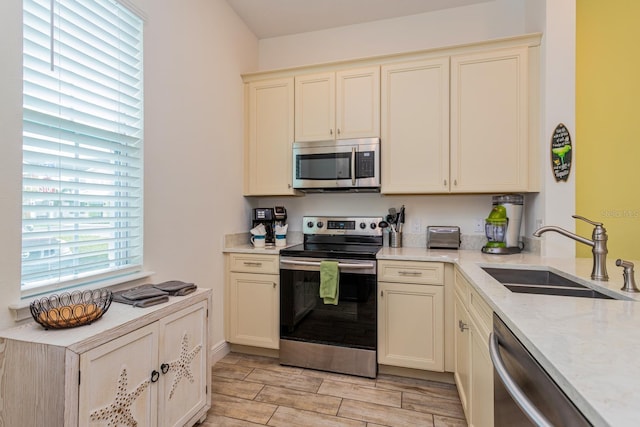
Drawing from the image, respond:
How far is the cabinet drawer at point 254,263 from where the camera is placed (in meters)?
2.44

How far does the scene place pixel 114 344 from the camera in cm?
116

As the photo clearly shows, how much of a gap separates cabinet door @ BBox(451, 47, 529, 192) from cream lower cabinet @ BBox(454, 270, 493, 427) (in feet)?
2.77

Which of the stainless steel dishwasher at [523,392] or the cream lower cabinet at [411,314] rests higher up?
the stainless steel dishwasher at [523,392]

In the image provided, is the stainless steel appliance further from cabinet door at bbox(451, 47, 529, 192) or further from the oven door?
cabinet door at bbox(451, 47, 529, 192)

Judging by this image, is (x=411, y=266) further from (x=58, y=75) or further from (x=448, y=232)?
(x=58, y=75)

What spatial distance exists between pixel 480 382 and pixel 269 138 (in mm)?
2362

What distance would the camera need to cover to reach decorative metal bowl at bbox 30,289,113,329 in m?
1.12

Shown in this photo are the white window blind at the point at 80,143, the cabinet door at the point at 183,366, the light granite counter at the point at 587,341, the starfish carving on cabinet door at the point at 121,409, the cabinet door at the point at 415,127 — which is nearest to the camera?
the light granite counter at the point at 587,341

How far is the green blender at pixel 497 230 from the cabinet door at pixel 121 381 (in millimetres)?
2196

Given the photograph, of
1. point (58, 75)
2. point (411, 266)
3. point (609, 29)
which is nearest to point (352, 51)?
point (609, 29)

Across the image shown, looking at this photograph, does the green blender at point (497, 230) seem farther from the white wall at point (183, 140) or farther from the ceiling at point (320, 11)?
the white wall at point (183, 140)

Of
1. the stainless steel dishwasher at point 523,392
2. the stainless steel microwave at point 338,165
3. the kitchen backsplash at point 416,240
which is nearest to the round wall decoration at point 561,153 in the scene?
the kitchen backsplash at point 416,240

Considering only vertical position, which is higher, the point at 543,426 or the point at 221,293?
the point at 543,426

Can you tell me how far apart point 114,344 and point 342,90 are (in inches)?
91.4
